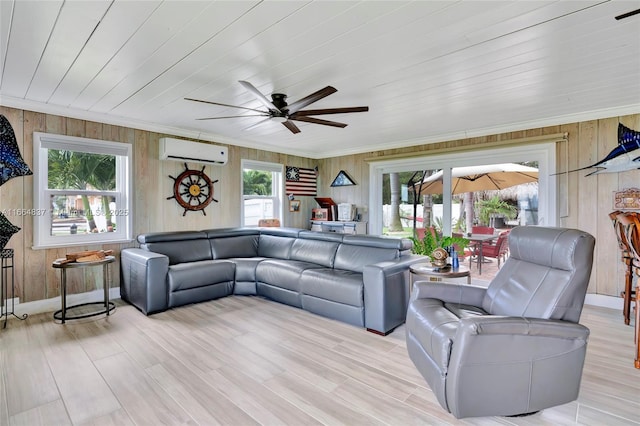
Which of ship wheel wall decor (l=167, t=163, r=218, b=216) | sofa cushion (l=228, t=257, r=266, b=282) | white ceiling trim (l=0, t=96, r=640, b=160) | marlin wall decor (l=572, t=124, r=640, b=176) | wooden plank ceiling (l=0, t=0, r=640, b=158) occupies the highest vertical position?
wooden plank ceiling (l=0, t=0, r=640, b=158)

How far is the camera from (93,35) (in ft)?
7.21

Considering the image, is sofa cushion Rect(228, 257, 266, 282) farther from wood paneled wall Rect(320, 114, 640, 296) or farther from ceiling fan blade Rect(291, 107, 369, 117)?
wood paneled wall Rect(320, 114, 640, 296)

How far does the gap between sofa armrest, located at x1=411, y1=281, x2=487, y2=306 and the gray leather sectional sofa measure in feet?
1.63

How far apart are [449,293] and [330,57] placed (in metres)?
2.09

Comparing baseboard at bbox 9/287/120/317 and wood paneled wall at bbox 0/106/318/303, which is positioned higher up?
wood paneled wall at bbox 0/106/318/303

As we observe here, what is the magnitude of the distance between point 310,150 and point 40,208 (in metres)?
4.43

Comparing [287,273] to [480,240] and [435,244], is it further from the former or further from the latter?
[480,240]

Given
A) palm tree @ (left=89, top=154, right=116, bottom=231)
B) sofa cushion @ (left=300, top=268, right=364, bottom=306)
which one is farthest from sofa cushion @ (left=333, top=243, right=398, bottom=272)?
palm tree @ (left=89, top=154, right=116, bottom=231)

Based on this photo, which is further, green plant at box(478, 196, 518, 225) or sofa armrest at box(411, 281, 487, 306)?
green plant at box(478, 196, 518, 225)

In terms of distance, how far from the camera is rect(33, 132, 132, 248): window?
3.77 metres

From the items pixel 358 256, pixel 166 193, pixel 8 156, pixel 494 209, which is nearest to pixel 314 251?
pixel 358 256

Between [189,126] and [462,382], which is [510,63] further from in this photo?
[189,126]

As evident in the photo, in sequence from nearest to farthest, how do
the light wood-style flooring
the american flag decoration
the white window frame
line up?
the light wood-style flooring < the white window frame < the american flag decoration

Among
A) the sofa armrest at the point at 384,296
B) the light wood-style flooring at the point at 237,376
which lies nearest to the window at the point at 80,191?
the light wood-style flooring at the point at 237,376
